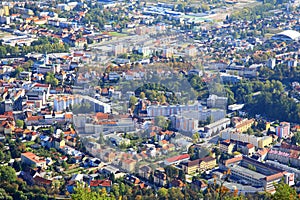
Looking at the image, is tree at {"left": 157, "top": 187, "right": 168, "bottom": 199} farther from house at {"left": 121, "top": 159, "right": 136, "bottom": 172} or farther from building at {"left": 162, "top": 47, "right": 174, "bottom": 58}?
building at {"left": 162, "top": 47, "right": 174, "bottom": 58}

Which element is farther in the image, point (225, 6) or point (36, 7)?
point (225, 6)

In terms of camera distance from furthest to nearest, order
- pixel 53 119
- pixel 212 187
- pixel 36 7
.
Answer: pixel 36 7 < pixel 53 119 < pixel 212 187

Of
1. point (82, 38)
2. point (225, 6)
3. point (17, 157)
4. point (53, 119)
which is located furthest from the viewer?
point (225, 6)

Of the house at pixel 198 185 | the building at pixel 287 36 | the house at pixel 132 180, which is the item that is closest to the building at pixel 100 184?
the house at pixel 132 180

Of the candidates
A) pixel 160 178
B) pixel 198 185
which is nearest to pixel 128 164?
pixel 160 178

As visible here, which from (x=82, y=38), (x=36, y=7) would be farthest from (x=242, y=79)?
(x=36, y=7)

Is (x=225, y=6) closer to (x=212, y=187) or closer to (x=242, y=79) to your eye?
(x=242, y=79)

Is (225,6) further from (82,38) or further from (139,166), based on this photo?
(139,166)
